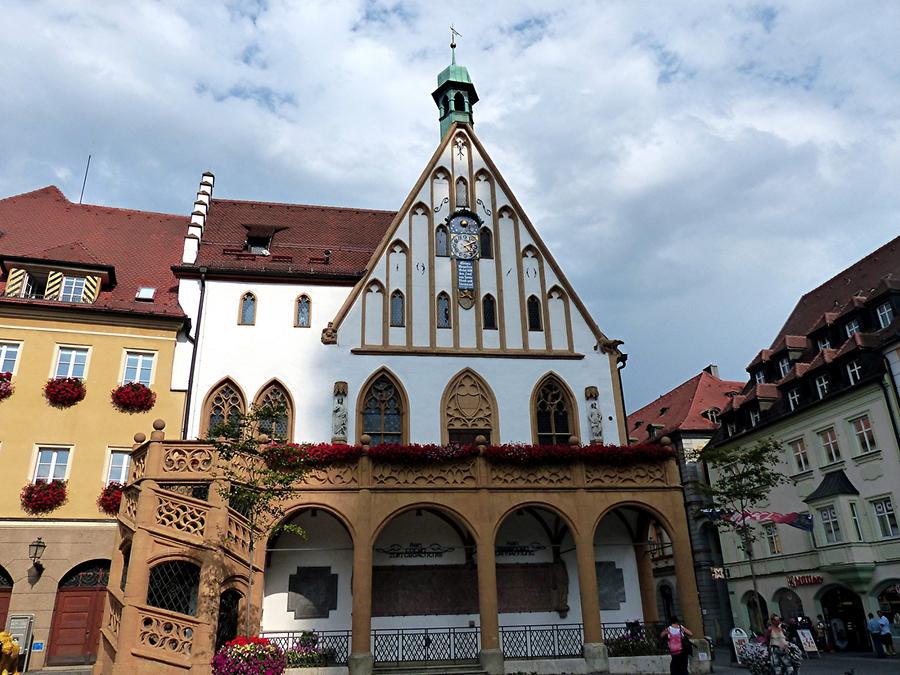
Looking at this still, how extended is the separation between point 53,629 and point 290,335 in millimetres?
10401

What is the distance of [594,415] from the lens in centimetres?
2394

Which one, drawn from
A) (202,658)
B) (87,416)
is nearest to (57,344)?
(87,416)

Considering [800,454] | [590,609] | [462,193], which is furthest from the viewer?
[800,454]

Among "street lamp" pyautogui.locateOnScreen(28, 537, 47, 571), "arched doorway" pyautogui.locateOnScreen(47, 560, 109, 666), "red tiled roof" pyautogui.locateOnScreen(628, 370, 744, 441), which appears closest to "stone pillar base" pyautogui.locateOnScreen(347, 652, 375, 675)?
"arched doorway" pyautogui.locateOnScreen(47, 560, 109, 666)

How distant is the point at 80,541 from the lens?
19.9 meters

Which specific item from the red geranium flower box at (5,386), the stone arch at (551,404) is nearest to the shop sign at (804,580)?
the stone arch at (551,404)

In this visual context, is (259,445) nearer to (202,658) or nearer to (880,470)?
(202,658)

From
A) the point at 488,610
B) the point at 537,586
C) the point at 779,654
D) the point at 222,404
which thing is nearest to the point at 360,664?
the point at 488,610

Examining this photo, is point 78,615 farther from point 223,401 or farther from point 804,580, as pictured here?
point 804,580

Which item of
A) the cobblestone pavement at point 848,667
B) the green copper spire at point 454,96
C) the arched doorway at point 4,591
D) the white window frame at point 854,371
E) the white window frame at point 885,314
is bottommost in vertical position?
the cobblestone pavement at point 848,667

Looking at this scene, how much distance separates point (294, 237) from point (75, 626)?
14.7m

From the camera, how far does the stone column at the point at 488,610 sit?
17.9 metres

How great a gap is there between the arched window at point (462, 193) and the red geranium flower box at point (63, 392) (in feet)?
45.5

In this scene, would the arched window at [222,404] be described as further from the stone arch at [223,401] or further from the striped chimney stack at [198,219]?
the striped chimney stack at [198,219]
